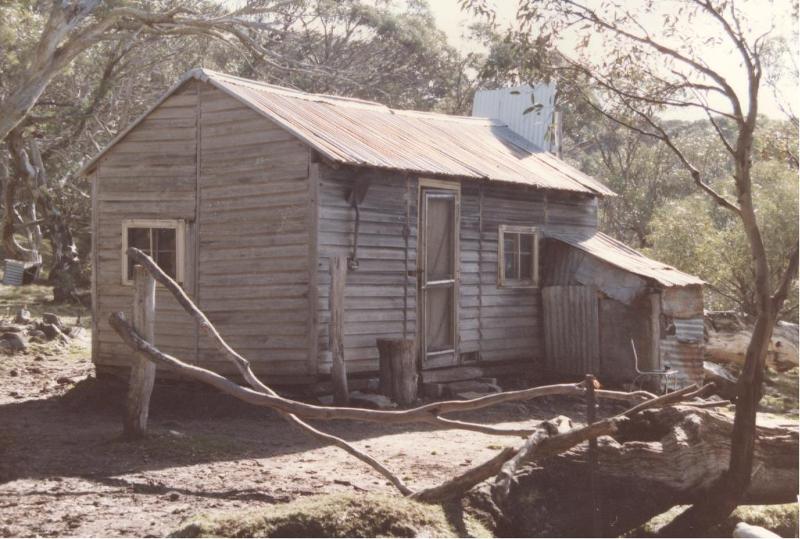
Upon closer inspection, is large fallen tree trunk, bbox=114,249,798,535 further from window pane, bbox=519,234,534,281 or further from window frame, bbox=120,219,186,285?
window pane, bbox=519,234,534,281

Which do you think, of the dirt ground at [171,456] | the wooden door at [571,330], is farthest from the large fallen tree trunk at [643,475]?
the wooden door at [571,330]

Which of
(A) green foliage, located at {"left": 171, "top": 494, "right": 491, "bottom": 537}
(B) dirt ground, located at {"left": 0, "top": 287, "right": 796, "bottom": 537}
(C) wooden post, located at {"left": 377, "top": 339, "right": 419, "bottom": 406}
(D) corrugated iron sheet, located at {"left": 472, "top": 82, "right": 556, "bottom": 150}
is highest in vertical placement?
(D) corrugated iron sheet, located at {"left": 472, "top": 82, "right": 556, "bottom": 150}

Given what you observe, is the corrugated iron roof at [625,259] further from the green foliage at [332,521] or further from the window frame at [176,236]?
the green foliage at [332,521]

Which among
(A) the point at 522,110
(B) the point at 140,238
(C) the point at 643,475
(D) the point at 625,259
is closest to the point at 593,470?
(C) the point at 643,475

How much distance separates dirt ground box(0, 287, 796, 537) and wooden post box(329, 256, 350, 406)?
0.68 m

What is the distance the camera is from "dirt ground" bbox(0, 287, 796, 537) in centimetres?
742

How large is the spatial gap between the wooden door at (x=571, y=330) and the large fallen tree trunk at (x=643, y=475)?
25.3ft

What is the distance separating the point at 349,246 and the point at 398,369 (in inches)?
72.5

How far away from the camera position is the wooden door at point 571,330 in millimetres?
15664

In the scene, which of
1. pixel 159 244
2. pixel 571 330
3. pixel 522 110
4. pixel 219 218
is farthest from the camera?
pixel 522 110

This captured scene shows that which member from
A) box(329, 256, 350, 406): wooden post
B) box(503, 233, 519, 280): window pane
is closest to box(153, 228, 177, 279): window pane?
box(329, 256, 350, 406): wooden post

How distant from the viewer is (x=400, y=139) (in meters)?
15.4

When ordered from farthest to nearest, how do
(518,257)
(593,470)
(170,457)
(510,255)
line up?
(518,257) → (510,255) → (170,457) → (593,470)

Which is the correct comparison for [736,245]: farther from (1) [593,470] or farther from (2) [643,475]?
(1) [593,470]
